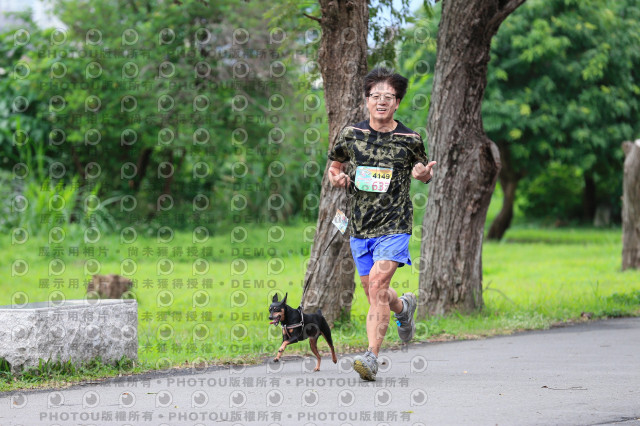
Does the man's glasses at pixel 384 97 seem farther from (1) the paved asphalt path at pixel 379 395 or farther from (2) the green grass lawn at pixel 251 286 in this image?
(2) the green grass lawn at pixel 251 286

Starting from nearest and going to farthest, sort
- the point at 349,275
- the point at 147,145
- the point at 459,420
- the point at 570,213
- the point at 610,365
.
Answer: the point at 459,420 < the point at 610,365 < the point at 349,275 < the point at 147,145 < the point at 570,213

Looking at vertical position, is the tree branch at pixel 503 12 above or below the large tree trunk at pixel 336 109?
above

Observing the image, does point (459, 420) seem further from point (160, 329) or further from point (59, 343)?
point (160, 329)

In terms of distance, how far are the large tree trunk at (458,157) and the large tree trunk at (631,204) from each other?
7002mm

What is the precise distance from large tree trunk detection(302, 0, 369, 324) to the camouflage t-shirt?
2498 mm

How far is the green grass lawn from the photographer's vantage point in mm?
9133

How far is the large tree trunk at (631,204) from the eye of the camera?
53.1ft

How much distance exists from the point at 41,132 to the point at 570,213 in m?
23.8

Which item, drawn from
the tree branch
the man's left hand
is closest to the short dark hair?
the man's left hand

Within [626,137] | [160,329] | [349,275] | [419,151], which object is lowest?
[160,329]

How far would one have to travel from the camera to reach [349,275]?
30.5ft

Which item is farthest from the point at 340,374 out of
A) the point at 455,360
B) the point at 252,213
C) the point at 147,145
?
the point at 252,213

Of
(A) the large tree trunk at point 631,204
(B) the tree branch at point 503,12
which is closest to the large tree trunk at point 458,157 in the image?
(B) the tree branch at point 503,12

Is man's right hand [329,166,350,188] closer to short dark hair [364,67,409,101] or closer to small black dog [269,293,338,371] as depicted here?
short dark hair [364,67,409,101]
